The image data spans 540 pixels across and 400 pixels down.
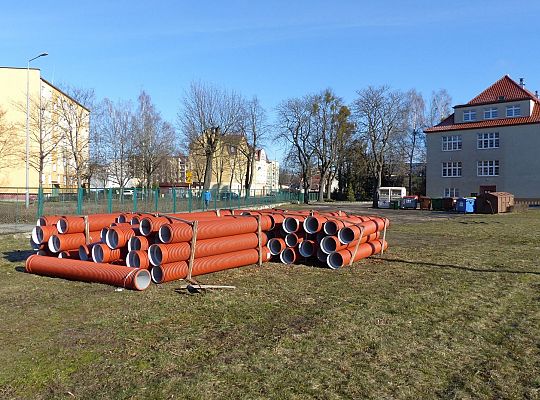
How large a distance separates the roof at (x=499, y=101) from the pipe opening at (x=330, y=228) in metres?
47.3

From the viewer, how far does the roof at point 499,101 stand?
50906 millimetres

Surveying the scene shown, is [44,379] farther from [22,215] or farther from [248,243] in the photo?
[22,215]

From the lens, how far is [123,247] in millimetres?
9320

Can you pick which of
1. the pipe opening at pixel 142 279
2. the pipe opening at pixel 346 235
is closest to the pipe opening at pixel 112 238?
the pipe opening at pixel 142 279

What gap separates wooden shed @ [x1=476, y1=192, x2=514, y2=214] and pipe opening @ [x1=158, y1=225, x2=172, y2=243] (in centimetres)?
3601

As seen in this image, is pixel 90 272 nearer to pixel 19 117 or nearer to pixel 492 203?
pixel 492 203

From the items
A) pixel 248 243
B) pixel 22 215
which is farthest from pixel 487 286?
pixel 22 215

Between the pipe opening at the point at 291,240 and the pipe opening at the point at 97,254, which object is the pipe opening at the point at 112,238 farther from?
the pipe opening at the point at 291,240

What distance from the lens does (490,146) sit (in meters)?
53.1

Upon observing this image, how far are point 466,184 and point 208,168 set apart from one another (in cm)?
2906

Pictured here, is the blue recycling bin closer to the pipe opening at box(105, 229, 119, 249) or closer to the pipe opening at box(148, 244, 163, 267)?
the pipe opening at box(148, 244, 163, 267)

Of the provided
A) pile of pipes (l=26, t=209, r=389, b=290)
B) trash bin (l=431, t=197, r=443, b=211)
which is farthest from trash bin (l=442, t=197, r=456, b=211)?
pile of pipes (l=26, t=209, r=389, b=290)

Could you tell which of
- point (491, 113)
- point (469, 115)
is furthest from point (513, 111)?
point (469, 115)

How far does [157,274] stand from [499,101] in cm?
5331
